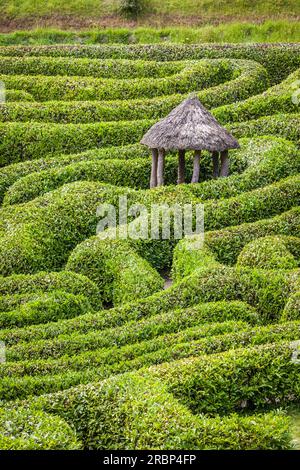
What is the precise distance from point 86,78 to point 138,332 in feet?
54.2

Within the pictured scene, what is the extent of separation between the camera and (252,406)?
14.3 m

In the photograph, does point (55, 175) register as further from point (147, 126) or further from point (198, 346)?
point (198, 346)

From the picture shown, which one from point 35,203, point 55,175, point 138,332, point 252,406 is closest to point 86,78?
point 55,175

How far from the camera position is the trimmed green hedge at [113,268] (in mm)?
18828

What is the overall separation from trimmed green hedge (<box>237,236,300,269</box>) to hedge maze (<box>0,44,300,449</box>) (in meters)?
0.05

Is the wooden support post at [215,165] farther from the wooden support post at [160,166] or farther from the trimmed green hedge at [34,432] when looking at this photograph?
the trimmed green hedge at [34,432]

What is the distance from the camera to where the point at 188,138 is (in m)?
23.1

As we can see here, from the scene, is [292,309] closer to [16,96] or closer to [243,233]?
[243,233]

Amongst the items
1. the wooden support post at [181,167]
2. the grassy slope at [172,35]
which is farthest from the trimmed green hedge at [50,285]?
the grassy slope at [172,35]

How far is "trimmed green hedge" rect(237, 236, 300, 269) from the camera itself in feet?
60.7

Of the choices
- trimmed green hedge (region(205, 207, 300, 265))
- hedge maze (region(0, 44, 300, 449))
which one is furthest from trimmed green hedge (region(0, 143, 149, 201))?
trimmed green hedge (region(205, 207, 300, 265))

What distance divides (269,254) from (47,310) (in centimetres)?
510
